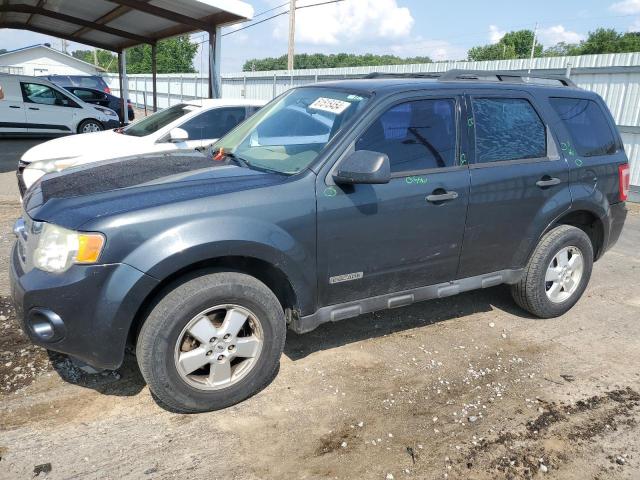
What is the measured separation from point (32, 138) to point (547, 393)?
16.8 m

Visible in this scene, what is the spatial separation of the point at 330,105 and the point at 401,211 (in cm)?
91

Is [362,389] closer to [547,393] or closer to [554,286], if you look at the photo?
[547,393]

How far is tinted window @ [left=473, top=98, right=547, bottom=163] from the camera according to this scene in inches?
152

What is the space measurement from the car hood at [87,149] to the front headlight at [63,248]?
4451mm

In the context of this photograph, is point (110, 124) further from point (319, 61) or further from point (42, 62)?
point (319, 61)

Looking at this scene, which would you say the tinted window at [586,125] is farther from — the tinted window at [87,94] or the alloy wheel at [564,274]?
the tinted window at [87,94]

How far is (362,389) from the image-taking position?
3.42m

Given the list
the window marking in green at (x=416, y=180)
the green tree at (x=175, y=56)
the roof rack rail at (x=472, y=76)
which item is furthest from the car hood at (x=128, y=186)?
the green tree at (x=175, y=56)

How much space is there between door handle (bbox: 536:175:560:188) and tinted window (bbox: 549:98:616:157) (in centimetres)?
43

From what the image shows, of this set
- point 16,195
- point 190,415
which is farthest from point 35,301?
point 16,195

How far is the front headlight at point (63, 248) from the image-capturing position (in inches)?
105

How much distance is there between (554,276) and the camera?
4480 mm

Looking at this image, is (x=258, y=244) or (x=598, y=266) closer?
(x=258, y=244)

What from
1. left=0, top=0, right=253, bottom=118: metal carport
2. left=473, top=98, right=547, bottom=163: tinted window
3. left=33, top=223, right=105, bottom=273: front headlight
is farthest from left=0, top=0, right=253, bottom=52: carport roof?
left=33, top=223, right=105, bottom=273: front headlight
